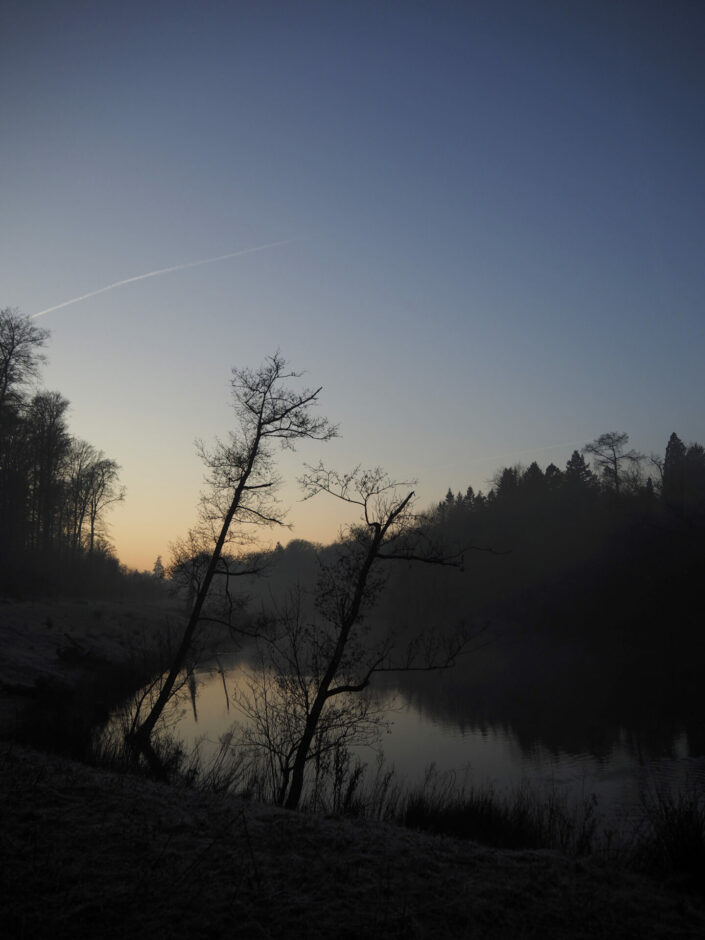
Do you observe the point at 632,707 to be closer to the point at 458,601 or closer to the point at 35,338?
the point at 35,338

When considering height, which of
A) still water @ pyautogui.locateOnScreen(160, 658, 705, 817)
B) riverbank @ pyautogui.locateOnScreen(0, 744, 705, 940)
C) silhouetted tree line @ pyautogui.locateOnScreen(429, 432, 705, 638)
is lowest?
still water @ pyautogui.locateOnScreen(160, 658, 705, 817)

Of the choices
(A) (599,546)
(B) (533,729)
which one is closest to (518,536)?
(A) (599,546)

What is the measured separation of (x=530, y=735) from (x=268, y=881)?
1797 cm

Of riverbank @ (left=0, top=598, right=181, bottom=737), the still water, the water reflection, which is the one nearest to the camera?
the still water

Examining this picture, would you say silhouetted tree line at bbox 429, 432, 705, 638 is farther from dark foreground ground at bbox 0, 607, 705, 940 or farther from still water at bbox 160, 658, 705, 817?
dark foreground ground at bbox 0, 607, 705, 940

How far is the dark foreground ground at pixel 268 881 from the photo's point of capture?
4.20 m

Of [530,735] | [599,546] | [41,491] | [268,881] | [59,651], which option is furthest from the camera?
[599,546]

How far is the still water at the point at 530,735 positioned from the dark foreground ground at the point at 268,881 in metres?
7.64

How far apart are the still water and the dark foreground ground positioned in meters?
7.64

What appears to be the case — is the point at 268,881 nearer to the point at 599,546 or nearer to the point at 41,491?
the point at 41,491

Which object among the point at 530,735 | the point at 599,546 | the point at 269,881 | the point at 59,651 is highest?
the point at 599,546

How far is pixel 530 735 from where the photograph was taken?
20.5 m

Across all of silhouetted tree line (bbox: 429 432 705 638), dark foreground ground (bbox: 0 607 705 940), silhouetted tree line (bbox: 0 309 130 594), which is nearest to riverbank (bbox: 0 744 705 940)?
dark foreground ground (bbox: 0 607 705 940)

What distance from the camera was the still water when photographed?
15492 millimetres
